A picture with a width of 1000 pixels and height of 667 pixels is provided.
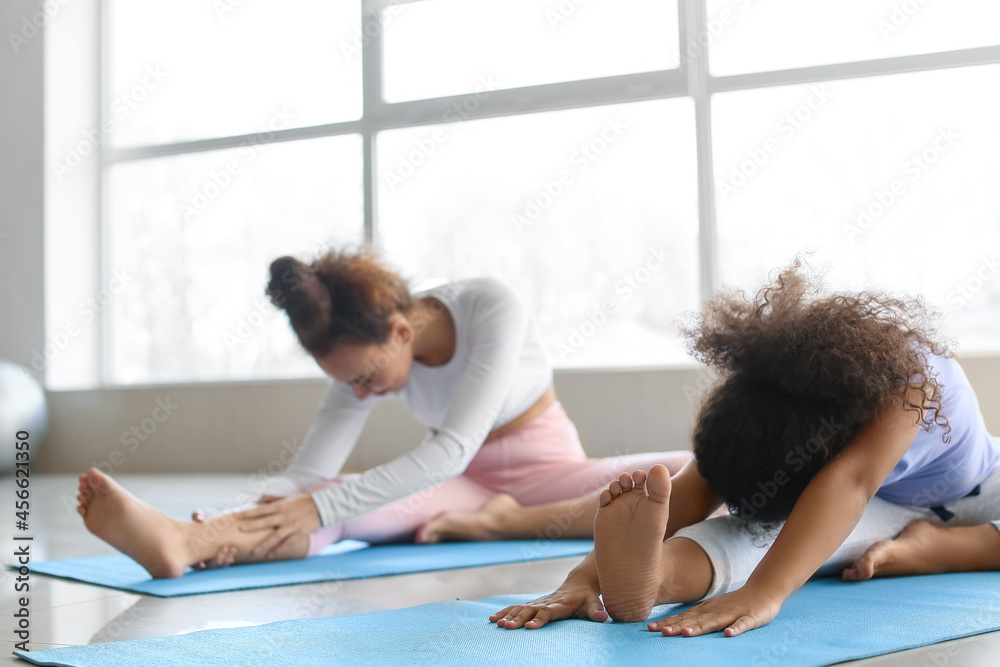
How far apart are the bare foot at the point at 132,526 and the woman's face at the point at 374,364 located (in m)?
0.46

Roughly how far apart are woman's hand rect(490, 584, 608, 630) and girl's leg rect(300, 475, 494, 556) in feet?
2.86

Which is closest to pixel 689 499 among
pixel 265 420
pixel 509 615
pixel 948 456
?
pixel 509 615

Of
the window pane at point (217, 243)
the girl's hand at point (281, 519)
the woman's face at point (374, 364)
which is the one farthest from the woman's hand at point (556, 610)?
the window pane at point (217, 243)

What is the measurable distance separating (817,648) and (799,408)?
346 millimetres

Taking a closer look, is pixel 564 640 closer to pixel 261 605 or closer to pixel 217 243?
pixel 261 605

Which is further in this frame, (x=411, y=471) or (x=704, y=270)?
(x=704, y=270)

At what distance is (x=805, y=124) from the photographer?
14.3 ft

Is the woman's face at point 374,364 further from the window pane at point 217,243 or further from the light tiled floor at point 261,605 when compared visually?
the window pane at point 217,243

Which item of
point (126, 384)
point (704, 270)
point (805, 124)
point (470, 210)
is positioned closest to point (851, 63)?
point (805, 124)

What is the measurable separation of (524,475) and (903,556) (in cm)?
103

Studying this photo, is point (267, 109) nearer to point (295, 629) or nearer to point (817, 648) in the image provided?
point (295, 629)

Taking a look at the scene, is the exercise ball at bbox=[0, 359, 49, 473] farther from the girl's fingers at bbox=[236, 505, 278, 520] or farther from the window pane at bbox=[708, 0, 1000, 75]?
the window pane at bbox=[708, 0, 1000, 75]

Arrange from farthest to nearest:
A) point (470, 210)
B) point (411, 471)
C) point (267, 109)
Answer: point (267, 109), point (470, 210), point (411, 471)

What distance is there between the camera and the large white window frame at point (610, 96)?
427 cm
